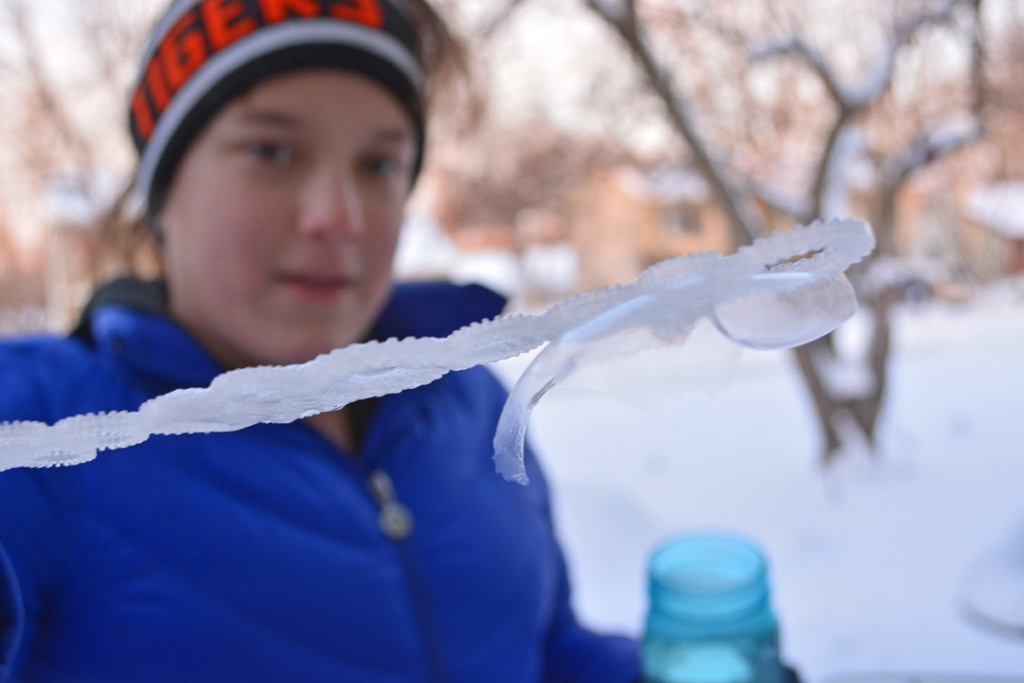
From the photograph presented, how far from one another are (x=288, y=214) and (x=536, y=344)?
0.54 meters

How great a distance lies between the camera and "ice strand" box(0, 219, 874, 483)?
0.77 feet

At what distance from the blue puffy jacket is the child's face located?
0.08 meters

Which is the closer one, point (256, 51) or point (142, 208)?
point (256, 51)

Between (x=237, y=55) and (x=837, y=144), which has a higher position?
(x=837, y=144)

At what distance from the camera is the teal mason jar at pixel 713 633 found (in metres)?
0.75

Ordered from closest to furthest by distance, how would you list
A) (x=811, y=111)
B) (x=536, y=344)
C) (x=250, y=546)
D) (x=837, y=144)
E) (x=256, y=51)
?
(x=536, y=344)
(x=250, y=546)
(x=256, y=51)
(x=837, y=144)
(x=811, y=111)

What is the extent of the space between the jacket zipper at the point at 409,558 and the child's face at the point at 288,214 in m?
0.19

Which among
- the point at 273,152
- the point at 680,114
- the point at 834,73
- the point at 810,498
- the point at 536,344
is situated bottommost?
the point at 536,344

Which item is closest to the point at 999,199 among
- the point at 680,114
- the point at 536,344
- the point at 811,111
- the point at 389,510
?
the point at 811,111

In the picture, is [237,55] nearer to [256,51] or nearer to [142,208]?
[256,51]

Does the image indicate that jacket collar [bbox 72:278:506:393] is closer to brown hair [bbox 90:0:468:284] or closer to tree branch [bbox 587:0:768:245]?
brown hair [bbox 90:0:468:284]

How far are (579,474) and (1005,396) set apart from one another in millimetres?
2927

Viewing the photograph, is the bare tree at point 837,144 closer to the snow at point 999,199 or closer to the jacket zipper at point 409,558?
the snow at point 999,199

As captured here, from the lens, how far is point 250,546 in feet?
2.22
